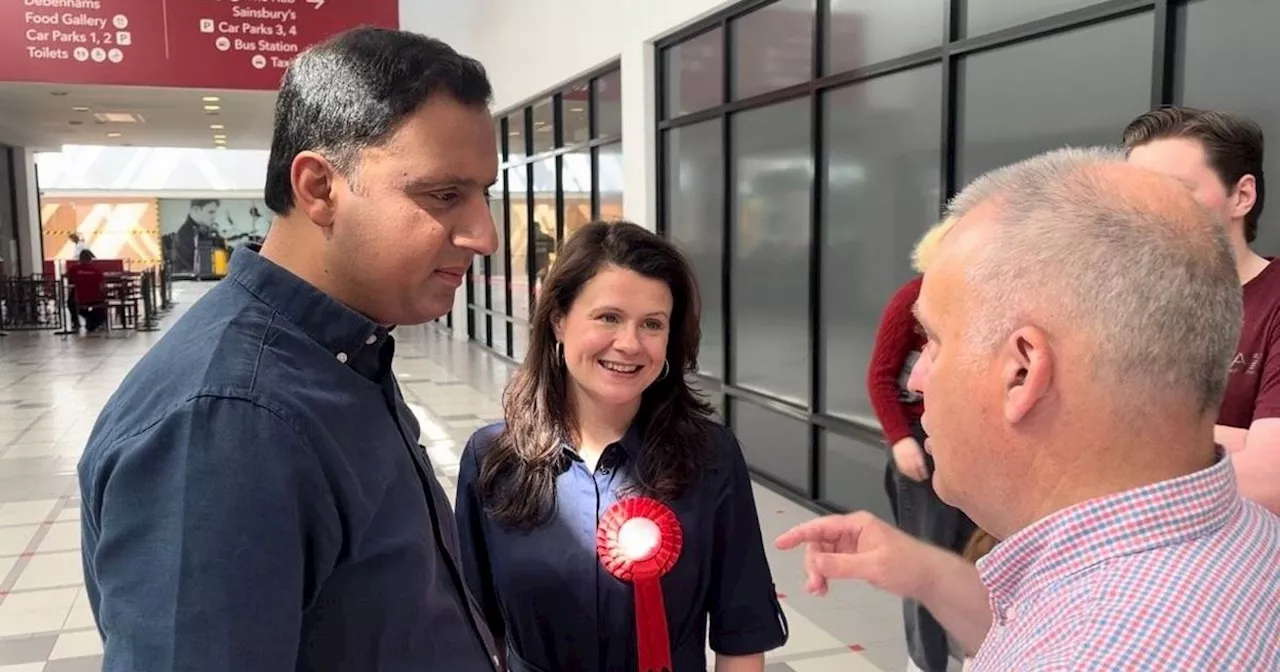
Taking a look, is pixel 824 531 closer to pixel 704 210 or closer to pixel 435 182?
pixel 435 182

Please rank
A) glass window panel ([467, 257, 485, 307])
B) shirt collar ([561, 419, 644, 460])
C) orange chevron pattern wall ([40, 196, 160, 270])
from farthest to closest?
orange chevron pattern wall ([40, 196, 160, 270])
glass window panel ([467, 257, 485, 307])
shirt collar ([561, 419, 644, 460])

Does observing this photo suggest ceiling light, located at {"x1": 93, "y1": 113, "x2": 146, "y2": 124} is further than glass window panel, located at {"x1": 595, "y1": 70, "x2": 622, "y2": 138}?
Yes

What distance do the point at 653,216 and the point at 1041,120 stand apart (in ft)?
11.3

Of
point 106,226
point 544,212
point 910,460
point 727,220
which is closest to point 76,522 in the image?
point 727,220

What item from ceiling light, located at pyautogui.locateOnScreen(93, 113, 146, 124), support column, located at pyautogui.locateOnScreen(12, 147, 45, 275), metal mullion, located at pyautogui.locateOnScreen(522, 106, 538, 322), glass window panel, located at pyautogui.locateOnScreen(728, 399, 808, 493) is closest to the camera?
glass window panel, located at pyautogui.locateOnScreen(728, 399, 808, 493)

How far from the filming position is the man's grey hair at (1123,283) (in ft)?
2.41

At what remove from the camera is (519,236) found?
35.8ft

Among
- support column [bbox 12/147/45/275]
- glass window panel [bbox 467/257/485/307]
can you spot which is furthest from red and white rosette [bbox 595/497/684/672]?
support column [bbox 12/147/45/275]

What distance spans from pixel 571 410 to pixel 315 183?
891mm

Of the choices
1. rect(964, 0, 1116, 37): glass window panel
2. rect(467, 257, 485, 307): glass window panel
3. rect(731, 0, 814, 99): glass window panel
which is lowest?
rect(467, 257, 485, 307): glass window panel

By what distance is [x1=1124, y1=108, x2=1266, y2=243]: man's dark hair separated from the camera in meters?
1.79

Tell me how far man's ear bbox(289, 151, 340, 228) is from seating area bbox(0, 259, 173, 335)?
15338mm

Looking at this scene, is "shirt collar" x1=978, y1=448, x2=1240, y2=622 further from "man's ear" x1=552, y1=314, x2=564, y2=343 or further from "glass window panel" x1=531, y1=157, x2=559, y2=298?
"glass window panel" x1=531, y1=157, x2=559, y2=298

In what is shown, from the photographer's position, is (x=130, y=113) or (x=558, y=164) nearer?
(x=558, y=164)
